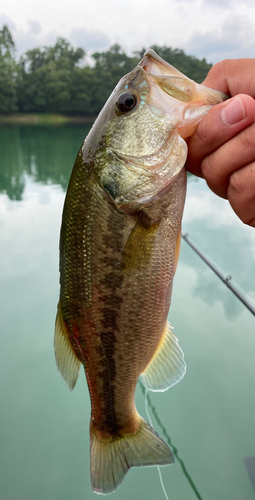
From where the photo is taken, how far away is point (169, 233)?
1318 mm

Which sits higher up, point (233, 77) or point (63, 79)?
point (63, 79)

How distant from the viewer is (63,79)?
51.2 m

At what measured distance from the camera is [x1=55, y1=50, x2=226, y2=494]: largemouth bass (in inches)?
49.3

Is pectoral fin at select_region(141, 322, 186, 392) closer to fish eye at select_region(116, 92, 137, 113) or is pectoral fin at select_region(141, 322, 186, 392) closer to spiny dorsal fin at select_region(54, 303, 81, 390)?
spiny dorsal fin at select_region(54, 303, 81, 390)

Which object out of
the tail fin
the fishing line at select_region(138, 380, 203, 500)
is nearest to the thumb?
the tail fin

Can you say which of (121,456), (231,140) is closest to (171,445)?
(121,456)

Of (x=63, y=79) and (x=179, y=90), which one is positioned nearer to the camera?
(x=179, y=90)

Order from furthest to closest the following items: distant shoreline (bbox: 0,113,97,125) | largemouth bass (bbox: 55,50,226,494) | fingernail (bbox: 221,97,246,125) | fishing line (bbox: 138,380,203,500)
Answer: distant shoreline (bbox: 0,113,97,125)
fishing line (bbox: 138,380,203,500)
largemouth bass (bbox: 55,50,226,494)
fingernail (bbox: 221,97,246,125)

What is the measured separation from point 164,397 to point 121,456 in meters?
1.59

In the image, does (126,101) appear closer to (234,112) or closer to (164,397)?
(234,112)

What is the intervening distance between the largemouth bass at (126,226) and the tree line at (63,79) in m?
47.1

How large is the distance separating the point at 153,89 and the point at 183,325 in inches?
118

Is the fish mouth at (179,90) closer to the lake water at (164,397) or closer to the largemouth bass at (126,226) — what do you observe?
the largemouth bass at (126,226)

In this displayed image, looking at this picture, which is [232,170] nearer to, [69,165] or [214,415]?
[214,415]
